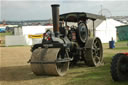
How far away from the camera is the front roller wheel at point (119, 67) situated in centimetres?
625

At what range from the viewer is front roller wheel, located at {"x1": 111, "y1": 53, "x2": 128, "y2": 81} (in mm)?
6246

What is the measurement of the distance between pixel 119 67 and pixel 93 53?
4.10 m

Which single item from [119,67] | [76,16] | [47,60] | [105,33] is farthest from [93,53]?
[105,33]

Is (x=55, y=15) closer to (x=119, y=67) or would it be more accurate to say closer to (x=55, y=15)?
(x=55, y=15)

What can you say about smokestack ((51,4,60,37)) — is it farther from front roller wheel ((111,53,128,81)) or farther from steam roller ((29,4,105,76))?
front roller wheel ((111,53,128,81))

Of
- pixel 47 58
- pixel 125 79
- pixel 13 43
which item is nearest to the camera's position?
pixel 125 79

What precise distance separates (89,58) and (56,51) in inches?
96.0

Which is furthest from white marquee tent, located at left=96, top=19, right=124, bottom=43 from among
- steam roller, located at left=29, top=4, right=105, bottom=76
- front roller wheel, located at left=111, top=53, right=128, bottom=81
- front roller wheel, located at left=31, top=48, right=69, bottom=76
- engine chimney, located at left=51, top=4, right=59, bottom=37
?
front roller wheel, located at left=111, top=53, right=128, bottom=81

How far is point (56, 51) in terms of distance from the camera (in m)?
7.96

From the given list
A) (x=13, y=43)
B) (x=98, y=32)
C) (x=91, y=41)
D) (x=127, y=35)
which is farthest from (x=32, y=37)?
(x=91, y=41)

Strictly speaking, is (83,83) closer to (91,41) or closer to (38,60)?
(38,60)

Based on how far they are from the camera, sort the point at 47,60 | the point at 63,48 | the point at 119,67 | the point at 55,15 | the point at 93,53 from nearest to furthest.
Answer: the point at 119,67, the point at 47,60, the point at 63,48, the point at 55,15, the point at 93,53

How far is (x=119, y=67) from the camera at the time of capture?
6.39 m

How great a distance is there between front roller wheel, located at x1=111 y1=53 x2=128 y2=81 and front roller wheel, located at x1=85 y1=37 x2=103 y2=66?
3.38 m
